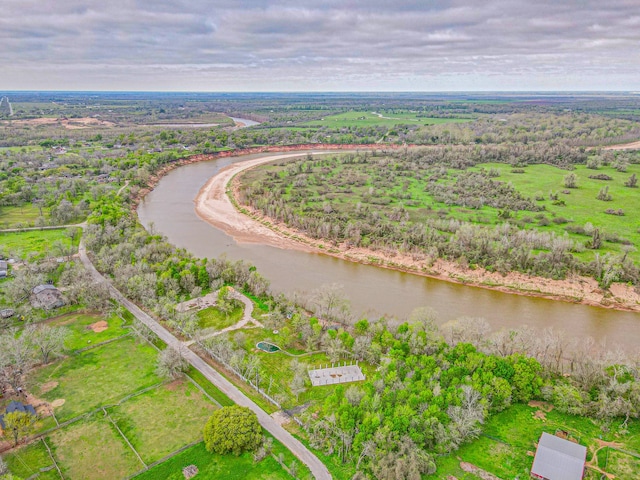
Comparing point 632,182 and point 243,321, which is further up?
point 632,182

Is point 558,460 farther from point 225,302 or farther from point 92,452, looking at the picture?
point 225,302

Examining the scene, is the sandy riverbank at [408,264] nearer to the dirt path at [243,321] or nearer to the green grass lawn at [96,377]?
the dirt path at [243,321]

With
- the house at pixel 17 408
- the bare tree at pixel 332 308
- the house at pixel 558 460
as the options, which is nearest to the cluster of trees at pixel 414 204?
the bare tree at pixel 332 308

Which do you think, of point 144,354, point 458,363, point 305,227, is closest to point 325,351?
point 458,363

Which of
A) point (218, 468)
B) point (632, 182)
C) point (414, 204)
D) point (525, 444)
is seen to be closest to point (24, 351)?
point (218, 468)

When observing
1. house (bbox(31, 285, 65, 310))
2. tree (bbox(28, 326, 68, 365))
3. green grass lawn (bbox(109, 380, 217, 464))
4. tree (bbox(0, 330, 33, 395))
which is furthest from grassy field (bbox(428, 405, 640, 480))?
house (bbox(31, 285, 65, 310))
